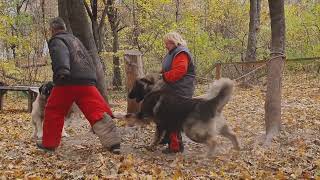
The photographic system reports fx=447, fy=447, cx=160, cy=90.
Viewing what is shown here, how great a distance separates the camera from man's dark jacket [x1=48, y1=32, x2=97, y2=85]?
5.68 meters

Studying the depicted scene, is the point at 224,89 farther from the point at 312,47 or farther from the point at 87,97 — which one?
the point at 312,47

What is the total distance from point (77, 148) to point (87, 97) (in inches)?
43.2

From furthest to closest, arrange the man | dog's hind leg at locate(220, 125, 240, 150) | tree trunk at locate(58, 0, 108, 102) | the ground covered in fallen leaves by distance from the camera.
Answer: tree trunk at locate(58, 0, 108, 102) < dog's hind leg at locate(220, 125, 240, 150) < the man < the ground covered in fallen leaves

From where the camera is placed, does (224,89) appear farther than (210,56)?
No

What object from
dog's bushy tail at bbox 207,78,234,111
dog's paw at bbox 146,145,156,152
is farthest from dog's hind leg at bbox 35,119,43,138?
dog's bushy tail at bbox 207,78,234,111

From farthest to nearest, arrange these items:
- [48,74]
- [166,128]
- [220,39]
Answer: [220,39], [48,74], [166,128]

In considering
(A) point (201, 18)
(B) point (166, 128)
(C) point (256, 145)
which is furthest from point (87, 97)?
(A) point (201, 18)

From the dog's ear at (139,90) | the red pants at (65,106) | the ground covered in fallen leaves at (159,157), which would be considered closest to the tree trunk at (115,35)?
the ground covered in fallen leaves at (159,157)

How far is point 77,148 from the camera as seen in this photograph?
6.71 m

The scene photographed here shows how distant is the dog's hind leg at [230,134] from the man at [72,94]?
5.02 feet

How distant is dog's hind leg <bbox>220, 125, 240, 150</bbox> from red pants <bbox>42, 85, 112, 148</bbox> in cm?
173

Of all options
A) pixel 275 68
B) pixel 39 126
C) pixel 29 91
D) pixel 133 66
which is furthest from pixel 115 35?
pixel 275 68

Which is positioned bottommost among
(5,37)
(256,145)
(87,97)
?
(256,145)

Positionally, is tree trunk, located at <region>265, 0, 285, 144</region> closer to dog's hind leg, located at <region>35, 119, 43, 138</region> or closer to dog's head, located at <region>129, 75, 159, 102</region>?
dog's head, located at <region>129, 75, 159, 102</region>
